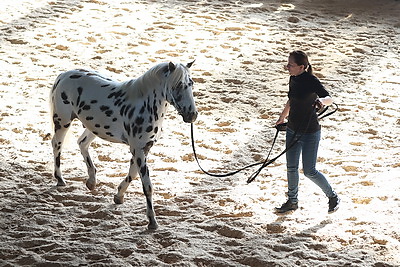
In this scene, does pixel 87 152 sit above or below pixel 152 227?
above

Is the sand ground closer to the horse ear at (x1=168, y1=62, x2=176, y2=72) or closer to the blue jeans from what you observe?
the blue jeans

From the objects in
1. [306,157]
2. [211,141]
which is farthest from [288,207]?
[211,141]

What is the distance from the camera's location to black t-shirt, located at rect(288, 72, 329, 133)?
3994 mm

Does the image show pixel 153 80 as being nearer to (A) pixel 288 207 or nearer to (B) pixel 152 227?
(B) pixel 152 227

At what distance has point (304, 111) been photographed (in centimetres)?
403

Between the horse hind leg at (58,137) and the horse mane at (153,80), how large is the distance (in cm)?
62

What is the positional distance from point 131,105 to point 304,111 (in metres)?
1.08

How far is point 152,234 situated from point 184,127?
2324mm

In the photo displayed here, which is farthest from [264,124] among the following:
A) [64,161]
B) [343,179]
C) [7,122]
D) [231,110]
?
[7,122]

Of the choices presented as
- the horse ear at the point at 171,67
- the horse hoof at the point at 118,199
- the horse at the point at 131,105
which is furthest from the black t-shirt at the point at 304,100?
the horse hoof at the point at 118,199

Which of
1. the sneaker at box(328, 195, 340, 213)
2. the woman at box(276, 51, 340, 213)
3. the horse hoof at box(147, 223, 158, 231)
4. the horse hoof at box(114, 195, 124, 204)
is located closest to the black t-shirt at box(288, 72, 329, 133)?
the woman at box(276, 51, 340, 213)

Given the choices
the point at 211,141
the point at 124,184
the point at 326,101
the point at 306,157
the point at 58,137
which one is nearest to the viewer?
the point at 326,101

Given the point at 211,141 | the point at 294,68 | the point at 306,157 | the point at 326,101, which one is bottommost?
the point at 211,141

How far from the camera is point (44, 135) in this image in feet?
19.1
